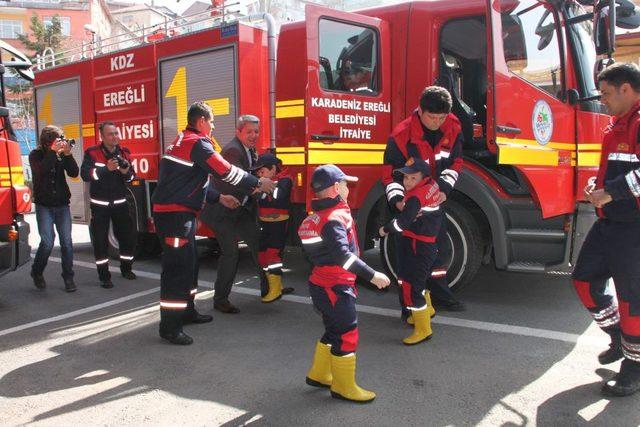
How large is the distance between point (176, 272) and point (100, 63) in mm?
4281

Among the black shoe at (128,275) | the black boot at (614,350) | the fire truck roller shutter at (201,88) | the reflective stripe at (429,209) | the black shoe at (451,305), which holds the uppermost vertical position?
the fire truck roller shutter at (201,88)

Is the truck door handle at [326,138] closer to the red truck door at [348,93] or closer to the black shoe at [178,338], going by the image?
the red truck door at [348,93]

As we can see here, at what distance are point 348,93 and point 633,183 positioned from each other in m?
2.63

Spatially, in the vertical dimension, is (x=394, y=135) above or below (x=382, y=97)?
below

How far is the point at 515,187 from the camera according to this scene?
15.0ft

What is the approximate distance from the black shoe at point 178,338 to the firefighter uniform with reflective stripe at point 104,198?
7.19ft

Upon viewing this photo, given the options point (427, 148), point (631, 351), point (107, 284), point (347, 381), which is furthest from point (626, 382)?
point (107, 284)

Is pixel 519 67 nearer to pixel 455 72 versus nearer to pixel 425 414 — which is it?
pixel 455 72

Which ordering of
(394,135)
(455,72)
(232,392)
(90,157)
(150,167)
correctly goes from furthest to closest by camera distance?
1. (150,167)
2. (90,157)
3. (455,72)
4. (394,135)
5. (232,392)

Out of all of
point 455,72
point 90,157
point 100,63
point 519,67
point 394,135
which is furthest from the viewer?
point 100,63

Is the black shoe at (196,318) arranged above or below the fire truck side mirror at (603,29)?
below

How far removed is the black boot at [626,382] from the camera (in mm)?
2979

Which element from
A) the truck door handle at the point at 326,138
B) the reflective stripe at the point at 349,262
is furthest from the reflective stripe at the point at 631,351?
the truck door handle at the point at 326,138

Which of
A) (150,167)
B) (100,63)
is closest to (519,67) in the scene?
(150,167)
